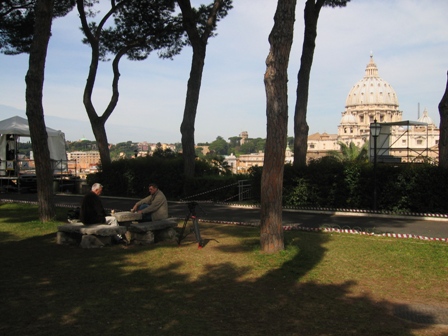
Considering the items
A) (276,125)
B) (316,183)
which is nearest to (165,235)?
(276,125)

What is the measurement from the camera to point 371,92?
158 meters

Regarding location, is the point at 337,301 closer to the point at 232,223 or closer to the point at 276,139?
the point at 276,139

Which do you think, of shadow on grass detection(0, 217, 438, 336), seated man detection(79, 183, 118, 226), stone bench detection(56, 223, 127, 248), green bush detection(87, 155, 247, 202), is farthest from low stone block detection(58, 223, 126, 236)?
green bush detection(87, 155, 247, 202)

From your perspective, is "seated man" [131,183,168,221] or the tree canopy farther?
the tree canopy

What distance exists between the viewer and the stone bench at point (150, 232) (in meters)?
9.05

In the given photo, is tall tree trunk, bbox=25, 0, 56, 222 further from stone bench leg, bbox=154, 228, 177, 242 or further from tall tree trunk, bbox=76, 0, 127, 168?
tall tree trunk, bbox=76, 0, 127, 168

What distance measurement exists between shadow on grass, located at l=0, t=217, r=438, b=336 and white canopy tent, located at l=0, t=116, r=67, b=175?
54.5ft

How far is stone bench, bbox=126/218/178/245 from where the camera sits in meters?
9.05


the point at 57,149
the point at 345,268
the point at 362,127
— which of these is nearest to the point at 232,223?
the point at 345,268

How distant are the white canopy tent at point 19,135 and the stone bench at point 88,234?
50.7ft

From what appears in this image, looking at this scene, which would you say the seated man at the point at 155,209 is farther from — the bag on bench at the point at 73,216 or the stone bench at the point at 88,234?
the bag on bench at the point at 73,216

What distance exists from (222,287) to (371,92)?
526 ft

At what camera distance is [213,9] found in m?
21.5

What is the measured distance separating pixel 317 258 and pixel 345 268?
68cm
